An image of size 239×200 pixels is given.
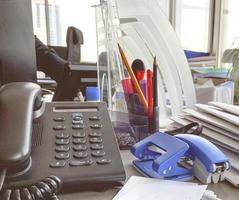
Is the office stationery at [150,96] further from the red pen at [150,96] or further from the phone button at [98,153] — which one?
the phone button at [98,153]

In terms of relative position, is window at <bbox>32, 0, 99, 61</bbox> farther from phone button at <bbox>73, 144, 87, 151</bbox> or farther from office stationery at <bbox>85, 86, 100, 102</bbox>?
phone button at <bbox>73, 144, 87, 151</bbox>

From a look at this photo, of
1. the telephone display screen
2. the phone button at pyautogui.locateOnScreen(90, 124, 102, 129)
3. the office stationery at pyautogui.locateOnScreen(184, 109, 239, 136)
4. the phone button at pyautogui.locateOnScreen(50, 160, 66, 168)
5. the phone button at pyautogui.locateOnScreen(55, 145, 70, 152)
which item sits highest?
the telephone display screen

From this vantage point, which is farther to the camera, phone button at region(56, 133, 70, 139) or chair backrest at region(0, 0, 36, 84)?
chair backrest at region(0, 0, 36, 84)

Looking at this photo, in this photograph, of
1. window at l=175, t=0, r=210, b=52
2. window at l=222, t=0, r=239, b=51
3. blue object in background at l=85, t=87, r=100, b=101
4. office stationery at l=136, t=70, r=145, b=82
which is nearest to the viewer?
office stationery at l=136, t=70, r=145, b=82

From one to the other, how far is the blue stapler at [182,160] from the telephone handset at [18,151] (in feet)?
0.52

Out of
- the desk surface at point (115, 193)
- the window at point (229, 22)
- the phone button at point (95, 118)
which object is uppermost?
the window at point (229, 22)

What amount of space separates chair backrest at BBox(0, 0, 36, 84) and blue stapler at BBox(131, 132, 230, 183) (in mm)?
293

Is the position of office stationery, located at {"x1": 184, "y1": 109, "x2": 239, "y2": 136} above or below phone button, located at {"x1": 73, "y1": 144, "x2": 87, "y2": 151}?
below

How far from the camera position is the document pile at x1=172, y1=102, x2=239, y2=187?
0.54m

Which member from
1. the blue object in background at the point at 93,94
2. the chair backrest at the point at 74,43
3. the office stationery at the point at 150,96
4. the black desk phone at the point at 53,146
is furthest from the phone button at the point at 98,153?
the chair backrest at the point at 74,43

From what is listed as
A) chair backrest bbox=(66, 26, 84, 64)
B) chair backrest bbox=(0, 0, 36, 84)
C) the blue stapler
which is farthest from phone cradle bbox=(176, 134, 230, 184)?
chair backrest bbox=(66, 26, 84, 64)

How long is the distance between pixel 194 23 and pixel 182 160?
3.03 metres

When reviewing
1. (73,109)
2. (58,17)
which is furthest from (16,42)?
(58,17)

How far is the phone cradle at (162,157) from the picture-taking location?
1.55ft
